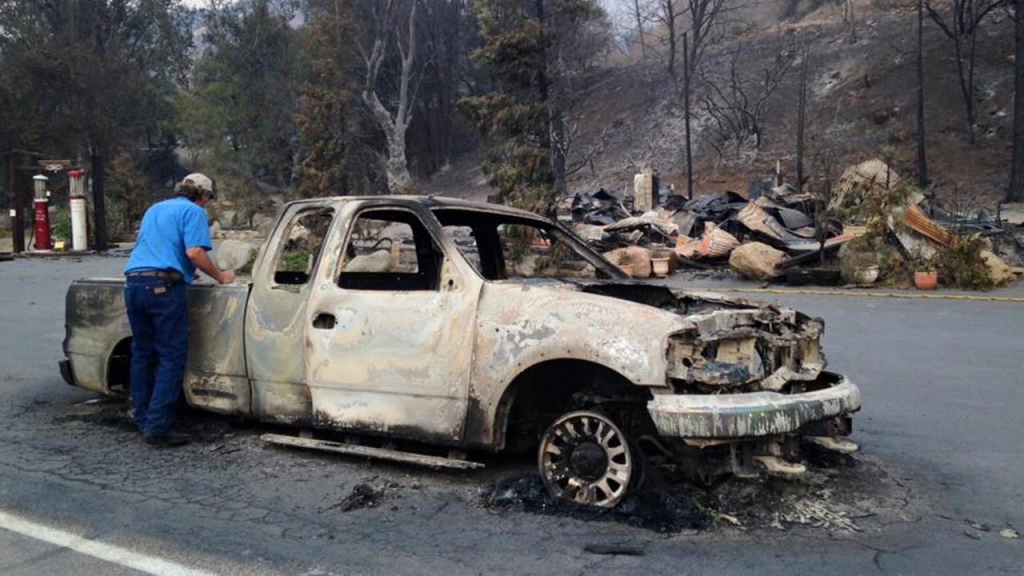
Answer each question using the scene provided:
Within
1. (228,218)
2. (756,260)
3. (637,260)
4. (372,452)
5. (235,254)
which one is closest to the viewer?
(372,452)

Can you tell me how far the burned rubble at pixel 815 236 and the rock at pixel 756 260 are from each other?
0.02 m

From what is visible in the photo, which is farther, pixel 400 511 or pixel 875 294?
pixel 875 294

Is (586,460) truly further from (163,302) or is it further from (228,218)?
(228,218)

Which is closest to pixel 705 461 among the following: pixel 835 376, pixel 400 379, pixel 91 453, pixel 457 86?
pixel 835 376

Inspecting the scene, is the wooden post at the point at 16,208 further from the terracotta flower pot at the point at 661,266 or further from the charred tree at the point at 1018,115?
the charred tree at the point at 1018,115

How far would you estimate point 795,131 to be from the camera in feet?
126

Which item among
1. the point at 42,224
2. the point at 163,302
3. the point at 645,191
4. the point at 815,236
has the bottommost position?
the point at 163,302

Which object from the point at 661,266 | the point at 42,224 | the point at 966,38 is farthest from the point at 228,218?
the point at 966,38

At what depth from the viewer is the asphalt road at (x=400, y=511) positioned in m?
3.97

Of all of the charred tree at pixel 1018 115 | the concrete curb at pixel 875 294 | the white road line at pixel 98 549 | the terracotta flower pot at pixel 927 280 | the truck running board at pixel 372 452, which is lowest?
the white road line at pixel 98 549

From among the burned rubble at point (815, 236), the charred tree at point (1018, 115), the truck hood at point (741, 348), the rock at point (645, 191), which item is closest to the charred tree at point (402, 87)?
the rock at point (645, 191)

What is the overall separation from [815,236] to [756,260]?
3.36m

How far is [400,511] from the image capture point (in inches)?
183

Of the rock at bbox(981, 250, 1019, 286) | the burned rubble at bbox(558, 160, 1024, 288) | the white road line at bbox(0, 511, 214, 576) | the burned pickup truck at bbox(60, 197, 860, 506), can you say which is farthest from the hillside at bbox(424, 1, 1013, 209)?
the white road line at bbox(0, 511, 214, 576)
